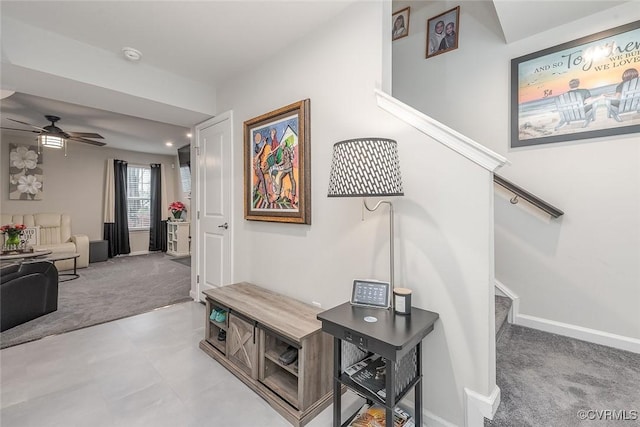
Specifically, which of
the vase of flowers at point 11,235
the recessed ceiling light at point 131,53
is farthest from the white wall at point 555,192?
the vase of flowers at point 11,235

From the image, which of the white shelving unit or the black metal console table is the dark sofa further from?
the white shelving unit

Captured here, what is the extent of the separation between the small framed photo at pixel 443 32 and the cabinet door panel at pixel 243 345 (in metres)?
3.05

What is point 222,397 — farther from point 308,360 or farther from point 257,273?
point 257,273

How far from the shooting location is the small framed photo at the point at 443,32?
2.62 meters

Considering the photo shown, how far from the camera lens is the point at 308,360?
1541 millimetres

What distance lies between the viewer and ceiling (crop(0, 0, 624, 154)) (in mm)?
1820

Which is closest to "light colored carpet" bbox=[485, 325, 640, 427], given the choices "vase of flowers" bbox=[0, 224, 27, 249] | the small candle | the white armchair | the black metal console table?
the black metal console table

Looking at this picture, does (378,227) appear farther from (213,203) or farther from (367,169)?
(213,203)

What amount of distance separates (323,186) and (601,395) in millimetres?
1957

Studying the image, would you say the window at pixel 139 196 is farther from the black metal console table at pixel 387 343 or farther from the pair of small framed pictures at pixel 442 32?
the black metal console table at pixel 387 343

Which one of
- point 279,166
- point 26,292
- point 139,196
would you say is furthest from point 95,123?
point 279,166

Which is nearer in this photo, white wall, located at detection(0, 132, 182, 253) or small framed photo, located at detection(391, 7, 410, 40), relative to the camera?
small framed photo, located at detection(391, 7, 410, 40)

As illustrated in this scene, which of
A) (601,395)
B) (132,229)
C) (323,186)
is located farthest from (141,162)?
(601,395)

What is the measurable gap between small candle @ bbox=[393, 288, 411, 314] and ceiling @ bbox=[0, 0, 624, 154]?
184cm
